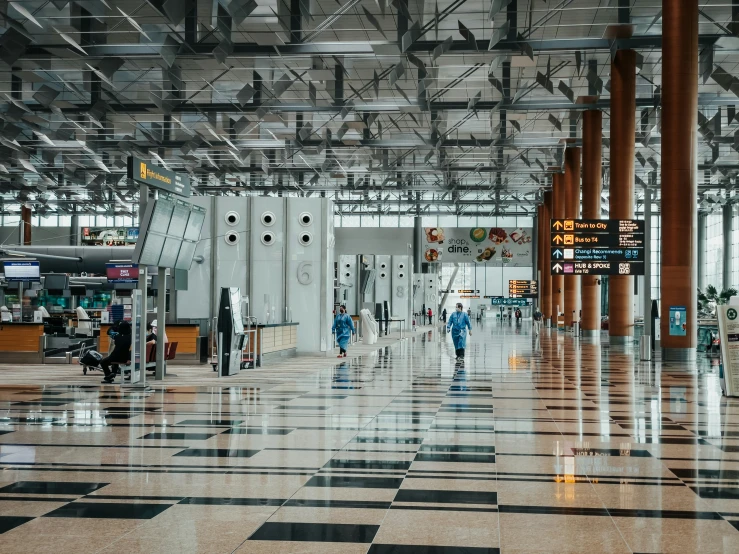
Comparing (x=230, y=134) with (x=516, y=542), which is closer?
(x=516, y=542)

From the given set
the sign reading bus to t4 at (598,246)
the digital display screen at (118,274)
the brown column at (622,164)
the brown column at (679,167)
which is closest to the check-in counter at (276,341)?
the sign reading bus to t4 at (598,246)

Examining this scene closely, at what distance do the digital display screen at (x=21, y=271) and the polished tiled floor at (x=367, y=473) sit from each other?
904 inches

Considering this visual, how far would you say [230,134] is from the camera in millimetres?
39969

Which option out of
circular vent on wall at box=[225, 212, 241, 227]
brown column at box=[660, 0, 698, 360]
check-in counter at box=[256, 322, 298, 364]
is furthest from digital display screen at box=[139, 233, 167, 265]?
brown column at box=[660, 0, 698, 360]

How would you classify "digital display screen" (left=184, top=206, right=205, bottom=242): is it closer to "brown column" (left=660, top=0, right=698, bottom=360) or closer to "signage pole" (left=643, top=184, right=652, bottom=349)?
"signage pole" (left=643, top=184, right=652, bottom=349)

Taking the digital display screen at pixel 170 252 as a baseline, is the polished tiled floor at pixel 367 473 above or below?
below

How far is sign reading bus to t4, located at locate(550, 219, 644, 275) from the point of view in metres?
27.9

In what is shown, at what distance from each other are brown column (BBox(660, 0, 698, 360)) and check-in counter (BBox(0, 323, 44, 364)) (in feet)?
55.7

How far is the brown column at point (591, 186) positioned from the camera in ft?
124

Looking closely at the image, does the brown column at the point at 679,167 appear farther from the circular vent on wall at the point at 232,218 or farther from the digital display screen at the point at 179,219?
the digital display screen at the point at 179,219

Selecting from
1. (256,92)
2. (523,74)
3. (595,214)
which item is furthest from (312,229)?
(595,214)

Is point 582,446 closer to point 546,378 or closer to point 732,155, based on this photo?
point 546,378

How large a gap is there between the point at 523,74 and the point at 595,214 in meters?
11.4

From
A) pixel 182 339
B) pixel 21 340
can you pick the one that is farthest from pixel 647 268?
pixel 21 340
